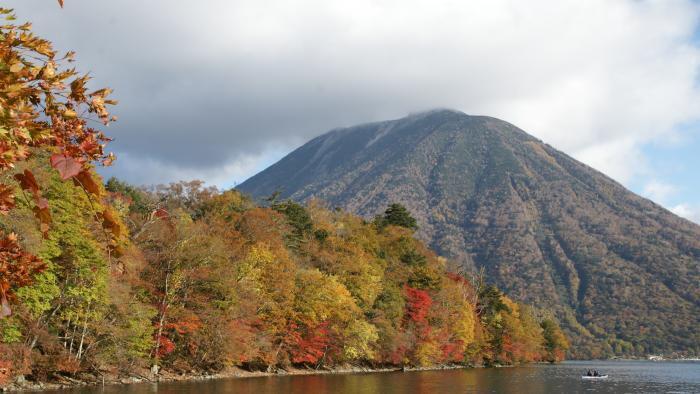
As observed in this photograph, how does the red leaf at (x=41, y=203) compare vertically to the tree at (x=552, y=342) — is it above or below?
above

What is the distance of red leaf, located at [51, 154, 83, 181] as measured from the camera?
12.0ft

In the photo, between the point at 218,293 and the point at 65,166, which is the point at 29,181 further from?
the point at 218,293

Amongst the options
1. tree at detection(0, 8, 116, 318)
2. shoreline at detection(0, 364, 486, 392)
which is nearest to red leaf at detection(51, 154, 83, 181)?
tree at detection(0, 8, 116, 318)

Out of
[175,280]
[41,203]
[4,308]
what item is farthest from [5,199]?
[175,280]

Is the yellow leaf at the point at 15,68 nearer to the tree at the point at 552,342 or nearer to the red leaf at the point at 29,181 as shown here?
the red leaf at the point at 29,181

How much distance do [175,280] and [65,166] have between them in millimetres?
51488

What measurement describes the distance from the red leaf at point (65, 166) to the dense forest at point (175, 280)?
0.05ft

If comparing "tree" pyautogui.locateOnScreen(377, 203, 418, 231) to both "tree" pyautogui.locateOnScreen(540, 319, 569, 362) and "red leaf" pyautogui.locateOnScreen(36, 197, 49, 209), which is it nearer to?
"tree" pyautogui.locateOnScreen(540, 319, 569, 362)

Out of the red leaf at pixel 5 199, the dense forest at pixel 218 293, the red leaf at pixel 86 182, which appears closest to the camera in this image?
the red leaf at pixel 86 182

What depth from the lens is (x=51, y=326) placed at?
135ft

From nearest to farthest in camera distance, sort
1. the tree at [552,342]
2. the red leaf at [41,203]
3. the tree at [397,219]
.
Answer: the red leaf at [41,203] < the tree at [397,219] < the tree at [552,342]

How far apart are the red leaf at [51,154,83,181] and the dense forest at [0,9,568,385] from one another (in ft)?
0.05

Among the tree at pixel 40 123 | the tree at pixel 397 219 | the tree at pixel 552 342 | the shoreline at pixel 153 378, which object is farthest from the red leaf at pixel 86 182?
the tree at pixel 552 342

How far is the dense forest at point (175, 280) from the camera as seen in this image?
461cm
